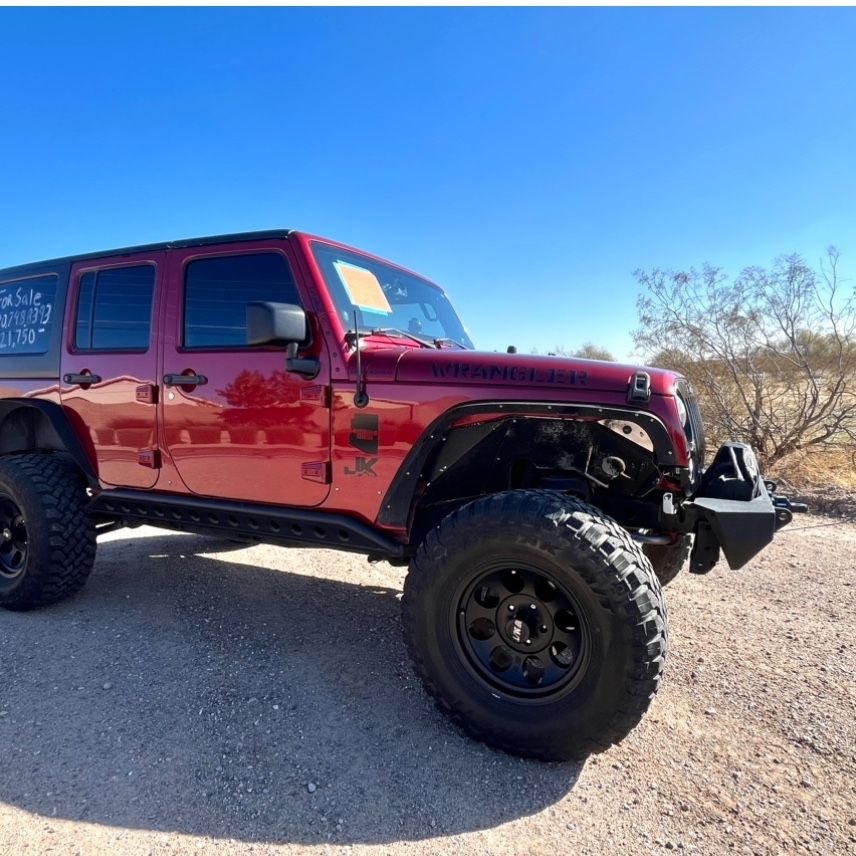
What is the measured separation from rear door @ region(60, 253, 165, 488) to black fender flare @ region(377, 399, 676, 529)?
4.80 ft

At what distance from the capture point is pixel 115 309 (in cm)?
323

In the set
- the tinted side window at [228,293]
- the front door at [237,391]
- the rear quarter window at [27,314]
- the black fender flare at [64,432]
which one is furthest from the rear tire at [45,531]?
the tinted side window at [228,293]

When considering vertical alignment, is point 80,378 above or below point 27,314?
below

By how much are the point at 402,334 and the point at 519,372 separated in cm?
88

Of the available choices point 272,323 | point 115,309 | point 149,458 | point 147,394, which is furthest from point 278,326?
point 115,309

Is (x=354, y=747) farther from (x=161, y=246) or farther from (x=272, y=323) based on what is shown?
(x=161, y=246)

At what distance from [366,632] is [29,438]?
2.64 meters

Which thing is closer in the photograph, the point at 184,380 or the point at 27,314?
the point at 184,380

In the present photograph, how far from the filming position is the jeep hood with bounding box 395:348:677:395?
2.22 metres

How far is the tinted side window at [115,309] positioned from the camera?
312 centimetres

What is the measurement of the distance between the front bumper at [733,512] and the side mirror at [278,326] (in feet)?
5.94

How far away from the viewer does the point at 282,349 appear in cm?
264

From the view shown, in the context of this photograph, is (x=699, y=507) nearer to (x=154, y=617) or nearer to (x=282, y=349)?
(x=282, y=349)

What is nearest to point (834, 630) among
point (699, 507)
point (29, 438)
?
point (699, 507)
